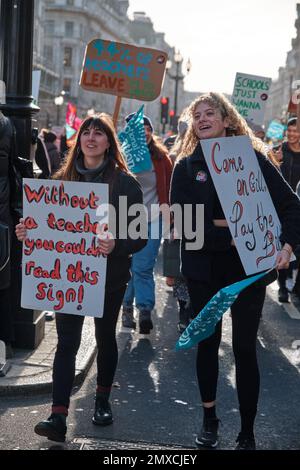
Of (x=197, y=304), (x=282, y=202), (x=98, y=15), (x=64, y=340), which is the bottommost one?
(x=64, y=340)

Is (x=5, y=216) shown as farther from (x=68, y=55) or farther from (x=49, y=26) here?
(x=49, y=26)

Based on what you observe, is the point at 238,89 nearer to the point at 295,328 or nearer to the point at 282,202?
the point at 295,328

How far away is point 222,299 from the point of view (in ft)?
12.8

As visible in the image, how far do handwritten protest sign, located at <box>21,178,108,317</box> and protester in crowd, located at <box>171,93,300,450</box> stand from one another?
0.45 m

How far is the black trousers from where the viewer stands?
4.05m

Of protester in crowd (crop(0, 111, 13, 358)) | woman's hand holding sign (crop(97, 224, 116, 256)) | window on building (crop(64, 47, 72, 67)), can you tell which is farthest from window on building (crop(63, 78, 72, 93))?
woman's hand holding sign (crop(97, 224, 116, 256))

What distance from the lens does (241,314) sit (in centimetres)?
405

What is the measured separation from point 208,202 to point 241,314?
57 cm

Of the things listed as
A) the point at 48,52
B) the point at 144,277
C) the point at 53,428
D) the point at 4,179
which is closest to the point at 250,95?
the point at 144,277

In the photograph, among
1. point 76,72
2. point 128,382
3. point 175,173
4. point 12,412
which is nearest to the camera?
point 175,173

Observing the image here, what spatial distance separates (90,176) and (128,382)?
1.68m

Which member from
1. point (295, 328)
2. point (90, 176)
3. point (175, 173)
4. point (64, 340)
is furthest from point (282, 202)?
point (295, 328)

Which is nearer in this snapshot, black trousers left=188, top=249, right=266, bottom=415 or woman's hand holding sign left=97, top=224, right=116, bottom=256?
black trousers left=188, top=249, right=266, bottom=415

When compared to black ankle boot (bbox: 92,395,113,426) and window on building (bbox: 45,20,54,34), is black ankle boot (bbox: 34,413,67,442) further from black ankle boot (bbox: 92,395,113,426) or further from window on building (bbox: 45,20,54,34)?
window on building (bbox: 45,20,54,34)
